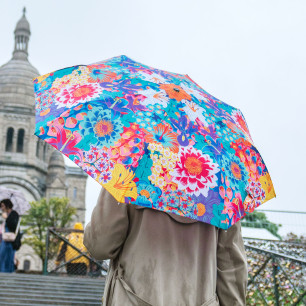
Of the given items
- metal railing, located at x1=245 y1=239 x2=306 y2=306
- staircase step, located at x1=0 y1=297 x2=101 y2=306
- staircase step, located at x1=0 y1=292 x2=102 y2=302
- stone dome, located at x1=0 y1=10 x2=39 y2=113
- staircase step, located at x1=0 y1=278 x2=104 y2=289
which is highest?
stone dome, located at x1=0 y1=10 x2=39 y2=113

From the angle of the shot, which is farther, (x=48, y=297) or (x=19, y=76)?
(x=19, y=76)

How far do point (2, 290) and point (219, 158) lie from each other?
18.3 ft

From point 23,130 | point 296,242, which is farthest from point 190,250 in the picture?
point 23,130

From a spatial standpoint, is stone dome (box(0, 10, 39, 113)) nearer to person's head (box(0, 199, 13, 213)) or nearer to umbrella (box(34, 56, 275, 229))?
person's head (box(0, 199, 13, 213))

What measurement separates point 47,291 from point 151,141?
18.4 ft

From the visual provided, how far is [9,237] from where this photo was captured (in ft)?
29.9

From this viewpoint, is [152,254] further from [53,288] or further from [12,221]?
[12,221]

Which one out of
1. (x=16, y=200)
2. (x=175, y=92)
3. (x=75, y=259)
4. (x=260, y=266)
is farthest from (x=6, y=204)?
(x=175, y=92)

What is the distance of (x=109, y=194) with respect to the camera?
2.39 meters

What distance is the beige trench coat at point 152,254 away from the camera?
2277mm

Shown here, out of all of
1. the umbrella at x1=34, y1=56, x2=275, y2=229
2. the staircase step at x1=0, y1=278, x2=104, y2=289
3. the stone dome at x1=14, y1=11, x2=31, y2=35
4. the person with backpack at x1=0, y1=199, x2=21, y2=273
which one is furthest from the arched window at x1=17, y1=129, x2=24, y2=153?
the umbrella at x1=34, y1=56, x2=275, y2=229

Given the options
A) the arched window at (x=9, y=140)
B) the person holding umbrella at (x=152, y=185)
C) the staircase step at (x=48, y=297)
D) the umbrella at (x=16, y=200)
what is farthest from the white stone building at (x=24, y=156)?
the person holding umbrella at (x=152, y=185)

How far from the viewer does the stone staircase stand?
21.8 feet

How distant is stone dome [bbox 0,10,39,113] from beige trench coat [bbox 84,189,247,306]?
37640mm
